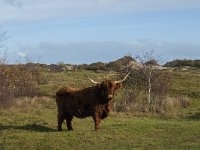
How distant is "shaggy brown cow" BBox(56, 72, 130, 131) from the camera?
20.0 metres

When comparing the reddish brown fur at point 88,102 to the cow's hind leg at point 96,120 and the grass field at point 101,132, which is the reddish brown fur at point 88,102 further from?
the grass field at point 101,132

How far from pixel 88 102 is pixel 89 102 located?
0.16 feet

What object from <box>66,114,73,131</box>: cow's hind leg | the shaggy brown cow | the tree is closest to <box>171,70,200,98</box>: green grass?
the tree

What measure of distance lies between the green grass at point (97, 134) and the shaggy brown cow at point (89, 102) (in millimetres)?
A: 581

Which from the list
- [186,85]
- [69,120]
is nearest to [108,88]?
[69,120]

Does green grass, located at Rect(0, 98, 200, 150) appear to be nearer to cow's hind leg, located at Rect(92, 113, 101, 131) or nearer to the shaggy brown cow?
cow's hind leg, located at Rect(92, 113, 101, 131)

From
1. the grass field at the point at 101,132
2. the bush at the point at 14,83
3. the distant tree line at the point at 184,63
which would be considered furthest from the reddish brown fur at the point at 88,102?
the distant tree line at the point at 184,63

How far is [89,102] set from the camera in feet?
66.9

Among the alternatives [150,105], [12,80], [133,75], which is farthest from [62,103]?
[12,80]

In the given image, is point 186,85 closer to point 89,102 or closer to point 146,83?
point 146,83

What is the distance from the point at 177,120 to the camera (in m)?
25.2

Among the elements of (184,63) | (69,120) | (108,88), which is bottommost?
(69,120)

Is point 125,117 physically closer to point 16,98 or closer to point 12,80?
point 16,98

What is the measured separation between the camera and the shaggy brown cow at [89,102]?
19953 millimetres
